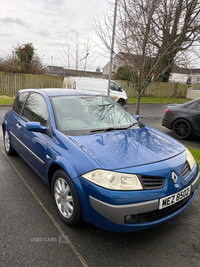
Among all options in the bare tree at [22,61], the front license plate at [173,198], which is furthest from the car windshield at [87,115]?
the bare tree at [22,61]

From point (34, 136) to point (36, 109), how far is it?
1.81 feet

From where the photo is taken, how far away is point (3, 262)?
197 centimetres

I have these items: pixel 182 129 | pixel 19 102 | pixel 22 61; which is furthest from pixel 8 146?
pixel 22 61

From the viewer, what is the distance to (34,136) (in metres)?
3.14

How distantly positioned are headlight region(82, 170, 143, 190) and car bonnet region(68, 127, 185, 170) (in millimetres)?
81

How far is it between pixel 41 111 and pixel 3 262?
6.70 feet

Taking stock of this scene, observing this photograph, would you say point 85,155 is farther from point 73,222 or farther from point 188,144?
point 188,144

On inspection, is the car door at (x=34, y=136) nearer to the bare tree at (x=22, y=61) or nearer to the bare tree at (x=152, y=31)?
the bare tree at (x=152, y=31)

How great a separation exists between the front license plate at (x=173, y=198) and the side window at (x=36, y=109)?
6.26 ft

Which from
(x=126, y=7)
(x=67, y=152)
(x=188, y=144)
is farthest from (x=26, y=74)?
(x=67, y=152)

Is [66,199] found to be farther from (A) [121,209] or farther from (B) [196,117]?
(B) [196,117]

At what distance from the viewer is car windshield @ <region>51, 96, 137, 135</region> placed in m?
2.91

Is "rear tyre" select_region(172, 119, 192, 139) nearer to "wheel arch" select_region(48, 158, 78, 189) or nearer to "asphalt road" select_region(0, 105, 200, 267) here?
"asphalt road" select_region(0, 105, 200, 267)

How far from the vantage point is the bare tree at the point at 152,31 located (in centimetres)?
542
